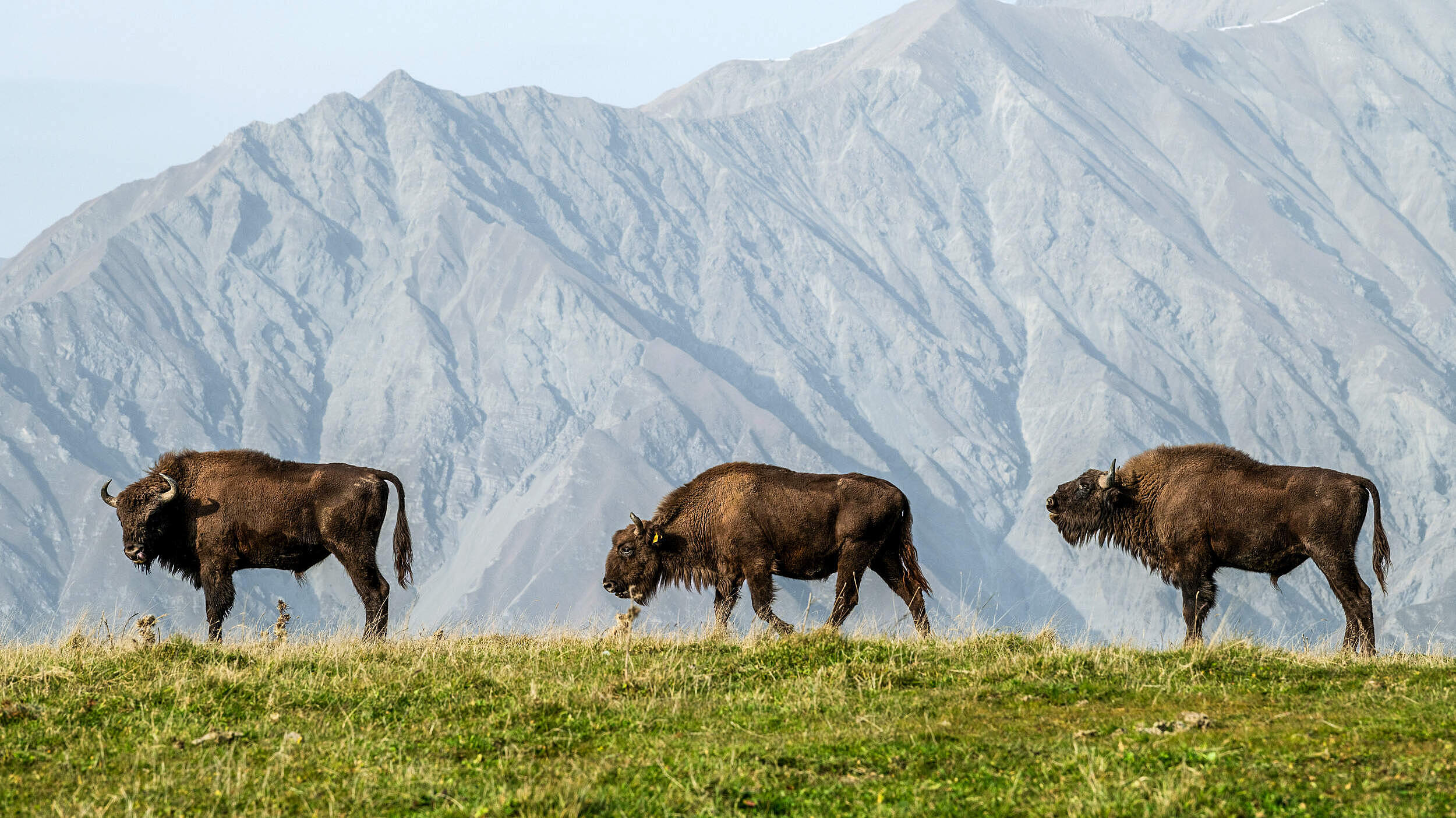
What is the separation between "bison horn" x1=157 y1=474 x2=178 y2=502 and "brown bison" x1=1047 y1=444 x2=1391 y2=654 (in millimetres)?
11230

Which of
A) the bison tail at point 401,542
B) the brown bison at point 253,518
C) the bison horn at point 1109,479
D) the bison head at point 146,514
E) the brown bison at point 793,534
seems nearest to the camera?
the brown bison at point 793,534

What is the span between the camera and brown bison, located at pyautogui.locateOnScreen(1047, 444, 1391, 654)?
1625 centimetres

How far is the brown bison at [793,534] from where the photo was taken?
656 inches

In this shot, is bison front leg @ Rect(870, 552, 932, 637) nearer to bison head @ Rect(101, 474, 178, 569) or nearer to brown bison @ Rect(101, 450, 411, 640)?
brown bison @ Rect(101, 450, 411, 640)

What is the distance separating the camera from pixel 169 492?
680 inches

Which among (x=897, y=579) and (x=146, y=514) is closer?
(x=897, y=579)

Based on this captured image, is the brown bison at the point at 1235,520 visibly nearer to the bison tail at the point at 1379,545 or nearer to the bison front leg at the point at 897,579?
the bison tail at the point at 1379,545

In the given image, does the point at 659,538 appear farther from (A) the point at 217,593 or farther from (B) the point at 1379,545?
(B) the point at 1379,545

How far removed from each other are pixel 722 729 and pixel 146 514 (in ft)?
34.1

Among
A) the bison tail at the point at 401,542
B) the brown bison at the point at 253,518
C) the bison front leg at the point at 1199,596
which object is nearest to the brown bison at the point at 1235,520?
the bison front leg at the point at 1199,596

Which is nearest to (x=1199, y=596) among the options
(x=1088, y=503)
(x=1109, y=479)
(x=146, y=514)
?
(x=1109, y=479)

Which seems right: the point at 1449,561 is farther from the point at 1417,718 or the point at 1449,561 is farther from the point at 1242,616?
the point at 1417,718

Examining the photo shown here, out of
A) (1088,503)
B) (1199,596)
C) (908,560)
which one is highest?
(1088,503)

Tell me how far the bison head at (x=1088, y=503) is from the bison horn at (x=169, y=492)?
11.3 meters
